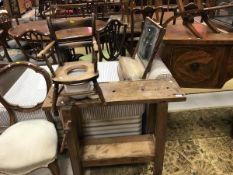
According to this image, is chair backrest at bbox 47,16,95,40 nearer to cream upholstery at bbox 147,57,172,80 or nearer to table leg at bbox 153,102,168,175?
cream upholstery at bbox 147,57,172,80

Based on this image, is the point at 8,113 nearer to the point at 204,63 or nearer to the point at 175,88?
the point at 175,88

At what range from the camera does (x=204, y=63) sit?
1512 millimetres

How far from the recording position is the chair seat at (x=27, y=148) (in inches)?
47.3

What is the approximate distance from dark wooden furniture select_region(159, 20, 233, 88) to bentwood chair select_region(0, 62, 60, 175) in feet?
2.94

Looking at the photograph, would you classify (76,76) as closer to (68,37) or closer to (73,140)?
(73,140)

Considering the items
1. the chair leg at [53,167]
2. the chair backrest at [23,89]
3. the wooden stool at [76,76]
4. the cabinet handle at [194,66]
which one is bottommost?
the chair leg at [53,167]

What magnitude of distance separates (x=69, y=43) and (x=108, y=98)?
916 mm

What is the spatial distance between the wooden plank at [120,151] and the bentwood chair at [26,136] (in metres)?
0.24

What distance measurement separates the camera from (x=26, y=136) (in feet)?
4.33

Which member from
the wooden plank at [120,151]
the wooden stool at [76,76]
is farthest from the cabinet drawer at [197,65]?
the wooden stool at [76,76]

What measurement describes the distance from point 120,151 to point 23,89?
1.00 m

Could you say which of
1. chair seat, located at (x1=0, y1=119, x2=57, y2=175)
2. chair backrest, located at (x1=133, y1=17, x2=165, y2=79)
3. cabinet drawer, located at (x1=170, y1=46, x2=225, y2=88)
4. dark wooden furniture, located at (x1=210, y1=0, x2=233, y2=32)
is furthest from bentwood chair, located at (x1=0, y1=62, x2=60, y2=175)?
dark wooden furniture, located at (x1=210, y1=0, x2=233, y2=32)

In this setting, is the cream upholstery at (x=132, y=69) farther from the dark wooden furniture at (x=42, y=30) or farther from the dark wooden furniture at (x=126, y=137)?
the dark wooden furniture at (x=42, y=30)

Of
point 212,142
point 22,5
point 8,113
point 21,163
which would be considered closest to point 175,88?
point 212,142
